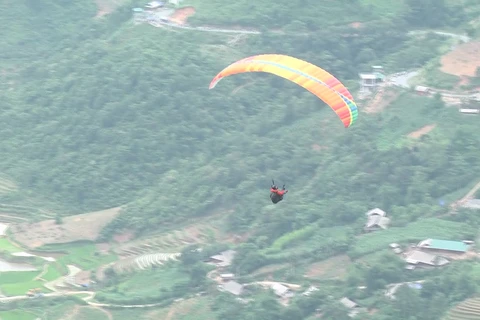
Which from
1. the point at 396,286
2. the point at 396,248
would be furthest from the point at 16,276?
the point at 396,286

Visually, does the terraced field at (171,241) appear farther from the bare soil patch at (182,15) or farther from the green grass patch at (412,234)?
the bare soil patch at (182,15)

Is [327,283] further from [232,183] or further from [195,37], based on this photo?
[195,37]

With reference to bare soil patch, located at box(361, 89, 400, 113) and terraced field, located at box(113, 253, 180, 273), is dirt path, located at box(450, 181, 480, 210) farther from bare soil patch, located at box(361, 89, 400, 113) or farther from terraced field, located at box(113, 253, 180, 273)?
terraced field, located at box(113, 253, 180, 273)

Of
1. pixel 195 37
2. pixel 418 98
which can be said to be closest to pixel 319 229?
pixel 418 98

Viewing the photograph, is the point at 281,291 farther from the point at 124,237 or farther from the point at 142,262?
the point at 124,237

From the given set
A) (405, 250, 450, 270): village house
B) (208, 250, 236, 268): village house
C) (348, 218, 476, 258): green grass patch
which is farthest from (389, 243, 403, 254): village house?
(208, 250, 236, 268): village house

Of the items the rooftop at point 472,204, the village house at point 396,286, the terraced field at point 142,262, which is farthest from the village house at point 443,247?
the terraced field at point 142,262
